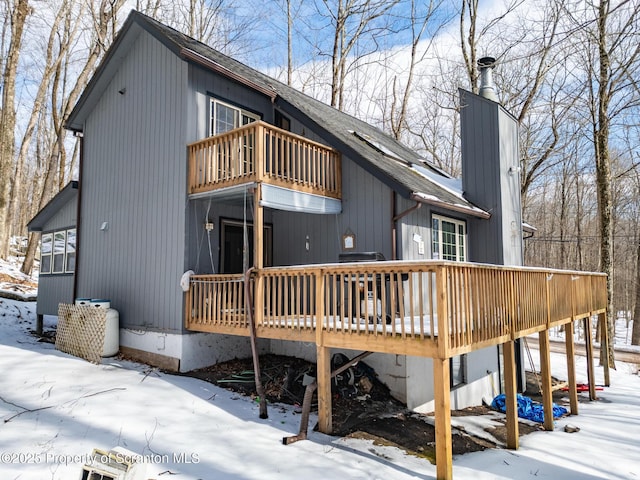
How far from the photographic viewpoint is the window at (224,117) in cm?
888

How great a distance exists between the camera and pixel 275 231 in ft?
32.8

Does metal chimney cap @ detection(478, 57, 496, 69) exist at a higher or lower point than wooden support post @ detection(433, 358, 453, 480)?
higher

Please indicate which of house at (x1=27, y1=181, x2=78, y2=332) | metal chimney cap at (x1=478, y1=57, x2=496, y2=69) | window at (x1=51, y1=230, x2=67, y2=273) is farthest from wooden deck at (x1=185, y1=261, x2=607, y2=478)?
metal chimney cap at (x1=478, y1=57, x2=496, y2=69)

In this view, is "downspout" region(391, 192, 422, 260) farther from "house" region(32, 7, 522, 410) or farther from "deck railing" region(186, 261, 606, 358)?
"deck railing" region(186, 261, 606, 358)

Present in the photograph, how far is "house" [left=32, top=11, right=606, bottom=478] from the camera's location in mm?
6422

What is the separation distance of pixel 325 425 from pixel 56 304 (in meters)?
8.63

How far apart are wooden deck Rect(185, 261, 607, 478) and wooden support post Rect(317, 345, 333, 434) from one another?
13mm

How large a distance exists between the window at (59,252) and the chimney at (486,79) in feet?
38.2

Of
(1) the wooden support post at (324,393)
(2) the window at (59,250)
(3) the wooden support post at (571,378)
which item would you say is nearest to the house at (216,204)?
(2) the window at (59,250)

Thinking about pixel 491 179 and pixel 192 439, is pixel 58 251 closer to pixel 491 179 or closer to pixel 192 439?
pixel 192 439

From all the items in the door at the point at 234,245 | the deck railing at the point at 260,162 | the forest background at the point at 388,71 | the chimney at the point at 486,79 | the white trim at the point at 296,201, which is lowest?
the door at the point at 234,245

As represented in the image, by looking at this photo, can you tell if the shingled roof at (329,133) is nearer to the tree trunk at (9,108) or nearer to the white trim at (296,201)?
the white trim at (296,201)

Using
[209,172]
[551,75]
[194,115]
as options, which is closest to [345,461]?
[209,172]

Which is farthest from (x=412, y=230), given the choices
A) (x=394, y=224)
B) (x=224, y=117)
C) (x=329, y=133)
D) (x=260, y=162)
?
(x=224, y=117)
